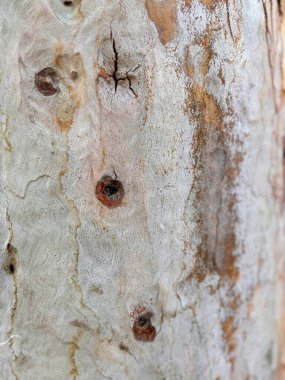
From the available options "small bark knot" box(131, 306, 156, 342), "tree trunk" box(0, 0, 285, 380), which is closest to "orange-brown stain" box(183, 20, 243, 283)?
"tree trunk" box(0, 0, 285, 380)

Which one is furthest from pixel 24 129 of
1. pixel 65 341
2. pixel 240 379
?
pixel 240 379

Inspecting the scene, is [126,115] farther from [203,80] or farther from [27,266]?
[27,266]

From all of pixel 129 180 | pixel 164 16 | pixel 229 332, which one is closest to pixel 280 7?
pixel 164 16

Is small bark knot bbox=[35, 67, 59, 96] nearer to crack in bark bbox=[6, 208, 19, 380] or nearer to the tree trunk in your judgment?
the tree trunk

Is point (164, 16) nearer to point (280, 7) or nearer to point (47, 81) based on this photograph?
point (47, 81)

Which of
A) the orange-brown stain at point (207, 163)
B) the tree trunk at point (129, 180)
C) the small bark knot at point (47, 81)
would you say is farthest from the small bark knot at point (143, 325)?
the small bark knot at point (47, 81)

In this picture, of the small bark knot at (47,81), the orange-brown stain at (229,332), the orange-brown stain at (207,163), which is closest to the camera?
the small bark knot at (47,81)

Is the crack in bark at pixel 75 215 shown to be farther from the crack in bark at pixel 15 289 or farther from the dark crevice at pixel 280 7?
the dark crevice at pixel 280 7
